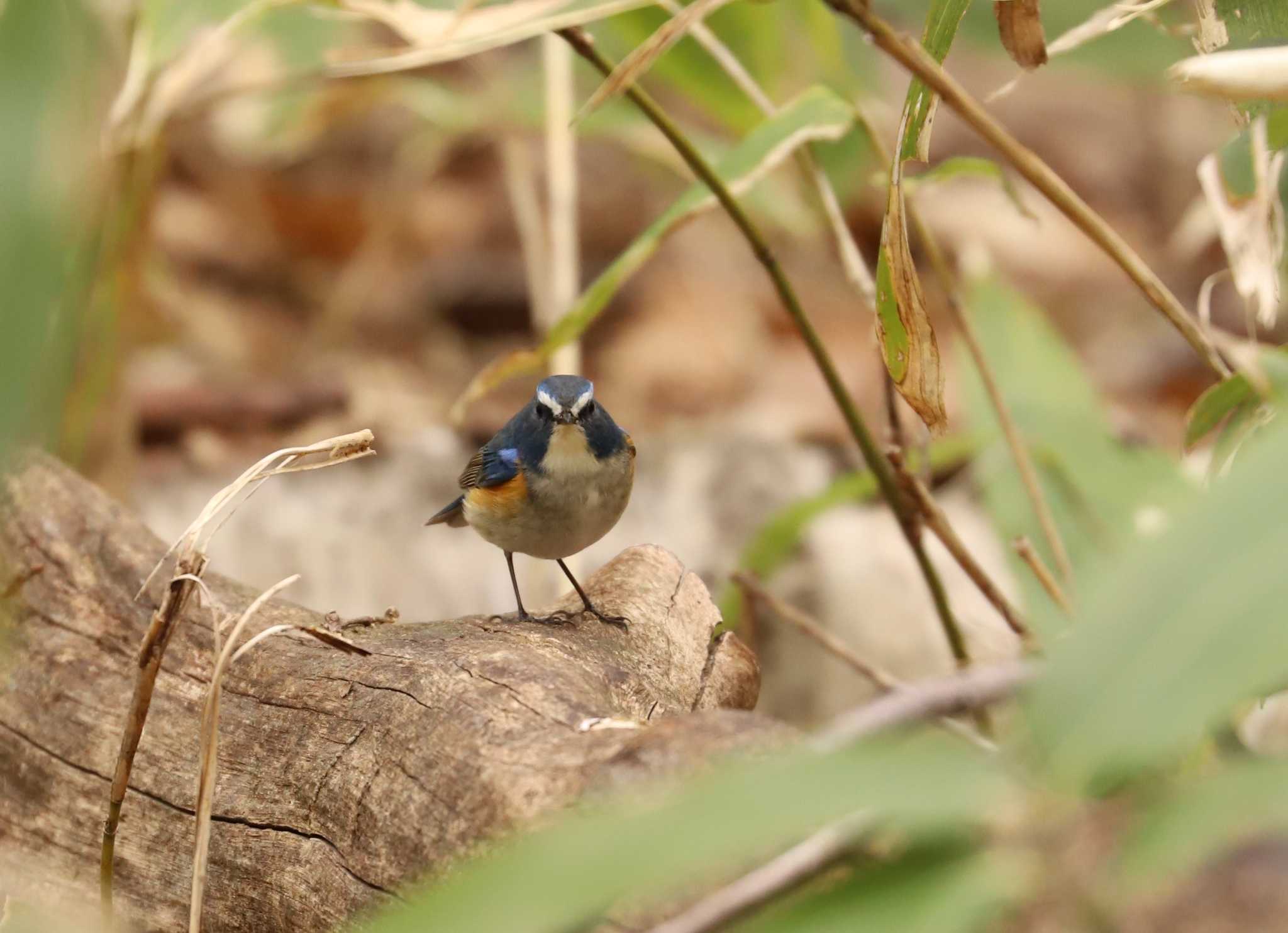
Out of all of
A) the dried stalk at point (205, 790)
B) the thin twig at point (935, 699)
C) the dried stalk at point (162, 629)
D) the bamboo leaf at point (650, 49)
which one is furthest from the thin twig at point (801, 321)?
the thin twig at point (935, 699)

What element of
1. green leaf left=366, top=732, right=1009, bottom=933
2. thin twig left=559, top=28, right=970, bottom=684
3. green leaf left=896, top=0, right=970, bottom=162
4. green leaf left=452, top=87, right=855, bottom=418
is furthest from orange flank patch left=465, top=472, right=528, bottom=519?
green leaf left=366, top=732, right=1009, bottom=933

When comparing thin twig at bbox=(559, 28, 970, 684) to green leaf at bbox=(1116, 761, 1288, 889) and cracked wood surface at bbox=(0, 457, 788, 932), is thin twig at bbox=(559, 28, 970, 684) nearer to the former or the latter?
cracked wood surface at bbox=(0, 457, 788, 932)

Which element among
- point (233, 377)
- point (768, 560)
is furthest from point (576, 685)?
point (233, 377)

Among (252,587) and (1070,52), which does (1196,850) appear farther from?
(1070,52)

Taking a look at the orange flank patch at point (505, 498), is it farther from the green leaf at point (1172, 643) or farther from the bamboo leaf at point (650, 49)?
the green leaf at point (1172, 643)

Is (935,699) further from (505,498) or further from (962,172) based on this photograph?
(505,498)

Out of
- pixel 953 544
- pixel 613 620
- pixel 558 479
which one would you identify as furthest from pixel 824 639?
pixel 613 620
